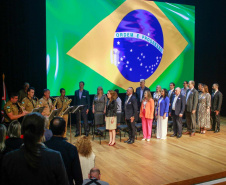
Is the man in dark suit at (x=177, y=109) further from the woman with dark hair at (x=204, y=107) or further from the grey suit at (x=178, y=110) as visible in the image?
the woman with dark hair at (x=204, y=107)

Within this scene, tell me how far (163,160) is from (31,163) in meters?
4.16

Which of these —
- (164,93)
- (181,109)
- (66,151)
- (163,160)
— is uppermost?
(164,93)

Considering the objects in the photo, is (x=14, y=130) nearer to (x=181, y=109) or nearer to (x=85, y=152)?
(x=85, y=152)

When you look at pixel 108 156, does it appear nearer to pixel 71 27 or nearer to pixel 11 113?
pixel 11 113

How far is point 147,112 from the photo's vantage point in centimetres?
673

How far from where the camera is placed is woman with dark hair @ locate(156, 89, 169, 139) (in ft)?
22.7

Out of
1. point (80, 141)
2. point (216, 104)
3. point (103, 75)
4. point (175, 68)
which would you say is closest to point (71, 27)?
point (103, 75)

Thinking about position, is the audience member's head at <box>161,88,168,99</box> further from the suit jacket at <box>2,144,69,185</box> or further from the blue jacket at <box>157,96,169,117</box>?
the suit jacket at <box>2,144,69,185</box>

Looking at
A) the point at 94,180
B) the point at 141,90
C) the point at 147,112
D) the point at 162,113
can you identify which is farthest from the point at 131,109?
the point at 94,180

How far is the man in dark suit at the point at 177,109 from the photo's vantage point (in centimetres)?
703

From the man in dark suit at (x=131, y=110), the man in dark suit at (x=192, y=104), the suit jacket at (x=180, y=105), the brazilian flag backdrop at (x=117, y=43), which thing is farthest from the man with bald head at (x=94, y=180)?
the brazilian flag backdrop at (x=117, y=43)

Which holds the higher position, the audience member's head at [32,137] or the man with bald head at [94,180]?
the audience member's head at [32,137]

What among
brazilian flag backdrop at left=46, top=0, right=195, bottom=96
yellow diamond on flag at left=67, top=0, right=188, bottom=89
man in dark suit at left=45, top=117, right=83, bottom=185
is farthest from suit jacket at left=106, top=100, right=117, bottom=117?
man in dark suit at left=45, top=117, right=83, bottom=185

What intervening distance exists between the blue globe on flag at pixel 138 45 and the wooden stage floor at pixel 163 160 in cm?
294
